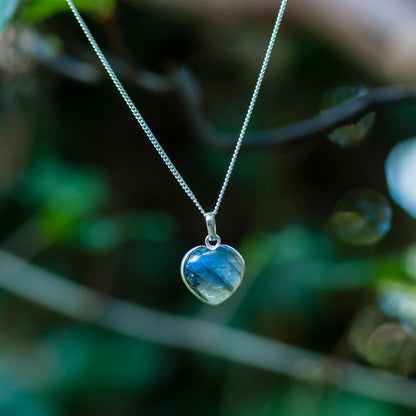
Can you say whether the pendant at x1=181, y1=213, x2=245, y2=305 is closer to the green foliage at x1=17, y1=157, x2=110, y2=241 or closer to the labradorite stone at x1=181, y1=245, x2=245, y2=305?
the labradorite stone at x1=181, y1=245, x2=245, y2=305

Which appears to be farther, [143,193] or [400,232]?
[143,193]

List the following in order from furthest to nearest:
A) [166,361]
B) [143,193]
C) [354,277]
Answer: [143,193] → [166,361] → [354,277]

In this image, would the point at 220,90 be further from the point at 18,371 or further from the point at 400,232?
the point at 18,371

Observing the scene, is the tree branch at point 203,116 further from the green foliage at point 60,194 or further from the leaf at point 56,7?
the green foliage at point 60,194

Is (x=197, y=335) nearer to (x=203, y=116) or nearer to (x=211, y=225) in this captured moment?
(x=203, y=116)

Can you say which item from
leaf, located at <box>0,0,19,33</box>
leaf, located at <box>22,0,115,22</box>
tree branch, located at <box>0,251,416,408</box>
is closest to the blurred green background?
tree branch, located at <box>0,251,416,408</box>

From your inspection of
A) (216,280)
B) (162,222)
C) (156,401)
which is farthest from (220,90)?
(216,280)

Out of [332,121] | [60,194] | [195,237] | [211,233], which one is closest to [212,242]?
[211,233]
